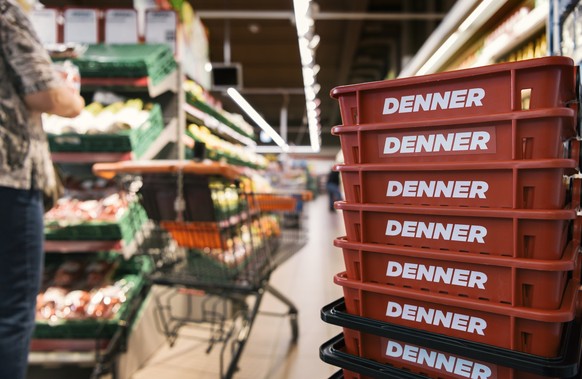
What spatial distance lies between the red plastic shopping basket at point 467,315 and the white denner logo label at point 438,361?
0.13 ft

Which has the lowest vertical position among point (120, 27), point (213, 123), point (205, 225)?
point (205, 225)

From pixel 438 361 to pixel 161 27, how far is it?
321cm

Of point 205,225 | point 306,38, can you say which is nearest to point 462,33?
point 306,38

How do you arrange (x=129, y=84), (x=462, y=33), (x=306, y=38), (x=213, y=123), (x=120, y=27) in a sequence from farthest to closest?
1. (x=306, y=38)
2. (x=213, y=123)
3. (x=462, y=33)
4. (x=120, y=27)
5. (x=129, y=84)

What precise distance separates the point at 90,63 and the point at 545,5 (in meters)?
2.65

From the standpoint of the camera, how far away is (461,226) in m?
0.75

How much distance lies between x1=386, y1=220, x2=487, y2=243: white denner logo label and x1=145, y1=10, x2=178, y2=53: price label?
295 centimetres

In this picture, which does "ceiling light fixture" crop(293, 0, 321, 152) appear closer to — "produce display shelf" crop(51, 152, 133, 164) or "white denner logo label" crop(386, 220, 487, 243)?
"produce display shelf" crop(51, 152, 133, 164)

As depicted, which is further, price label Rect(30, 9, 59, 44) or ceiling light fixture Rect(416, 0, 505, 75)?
price label Rect(30, 9, 59, 44)

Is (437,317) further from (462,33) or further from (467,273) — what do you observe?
(462,33)

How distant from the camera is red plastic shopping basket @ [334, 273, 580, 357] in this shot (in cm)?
67

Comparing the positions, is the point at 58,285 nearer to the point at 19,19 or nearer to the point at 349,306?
the point at 19,19

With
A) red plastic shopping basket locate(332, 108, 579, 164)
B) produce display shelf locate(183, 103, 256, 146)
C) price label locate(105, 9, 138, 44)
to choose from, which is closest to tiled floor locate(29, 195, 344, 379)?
red plastic shopping basket locate(332, 108, 579, 164)

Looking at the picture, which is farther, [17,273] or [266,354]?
[266,354]
